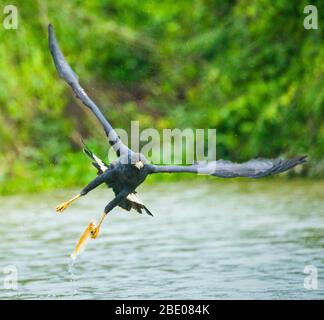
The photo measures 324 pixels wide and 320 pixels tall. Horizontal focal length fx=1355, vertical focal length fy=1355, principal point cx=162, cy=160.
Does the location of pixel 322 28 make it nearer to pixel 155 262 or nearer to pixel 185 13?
pixel 185 13

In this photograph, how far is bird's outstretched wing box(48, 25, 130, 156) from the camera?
496 inches

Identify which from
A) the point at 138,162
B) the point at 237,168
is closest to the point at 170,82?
the point at 138,162

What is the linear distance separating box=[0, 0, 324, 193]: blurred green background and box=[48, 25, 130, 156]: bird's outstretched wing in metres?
7.55

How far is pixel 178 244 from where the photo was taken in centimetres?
1588

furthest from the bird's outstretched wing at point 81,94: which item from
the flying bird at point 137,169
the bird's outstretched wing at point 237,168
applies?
the bird's outstretched wing at point 237,168

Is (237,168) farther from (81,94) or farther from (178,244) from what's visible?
(178,244)

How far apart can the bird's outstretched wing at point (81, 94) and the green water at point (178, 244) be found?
4.70ft

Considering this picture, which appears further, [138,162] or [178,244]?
[178,244]

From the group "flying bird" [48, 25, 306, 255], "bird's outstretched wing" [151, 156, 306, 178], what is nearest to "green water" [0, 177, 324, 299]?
"flying bird" [48, 25, 306, 255]

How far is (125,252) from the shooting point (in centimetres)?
1537

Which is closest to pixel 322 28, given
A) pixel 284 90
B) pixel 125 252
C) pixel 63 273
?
pixel 284 90

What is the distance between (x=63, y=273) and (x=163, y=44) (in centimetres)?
1172

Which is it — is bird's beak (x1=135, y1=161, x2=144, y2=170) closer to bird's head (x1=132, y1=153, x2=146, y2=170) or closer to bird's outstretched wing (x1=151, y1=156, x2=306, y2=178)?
bird's head (x1=132, y1=153, x2=146, y2=170)

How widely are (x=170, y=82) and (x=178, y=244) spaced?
32.9 feet
